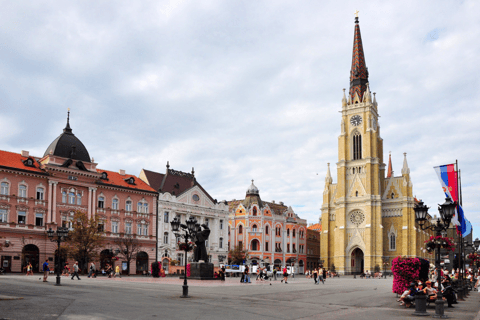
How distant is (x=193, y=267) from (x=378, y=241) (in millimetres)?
59690

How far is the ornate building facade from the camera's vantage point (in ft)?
293

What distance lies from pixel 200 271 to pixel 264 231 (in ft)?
180

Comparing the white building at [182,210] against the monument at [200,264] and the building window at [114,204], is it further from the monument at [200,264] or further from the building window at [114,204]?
the monument at [200,264]

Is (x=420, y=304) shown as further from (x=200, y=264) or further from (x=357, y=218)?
(x=357, y=218)

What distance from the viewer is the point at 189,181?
250ft

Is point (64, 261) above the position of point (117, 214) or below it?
below

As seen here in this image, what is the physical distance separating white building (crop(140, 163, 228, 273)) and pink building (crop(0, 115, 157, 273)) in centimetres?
243

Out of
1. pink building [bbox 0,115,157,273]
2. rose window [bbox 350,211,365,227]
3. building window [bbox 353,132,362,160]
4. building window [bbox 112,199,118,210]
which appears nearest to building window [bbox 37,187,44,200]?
pink building [bbox 0,115,157,273]

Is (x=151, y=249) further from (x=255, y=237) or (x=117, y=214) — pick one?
(x=255, y=237)

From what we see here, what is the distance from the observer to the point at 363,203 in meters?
90.7

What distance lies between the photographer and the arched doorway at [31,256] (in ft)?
166

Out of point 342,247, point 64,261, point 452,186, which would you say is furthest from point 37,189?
point 342,247

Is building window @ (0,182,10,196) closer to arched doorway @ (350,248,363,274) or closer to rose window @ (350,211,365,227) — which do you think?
rose window @ (350,211,365,227)

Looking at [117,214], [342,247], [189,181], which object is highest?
[189,181]
